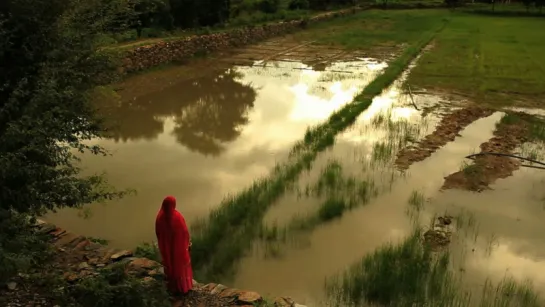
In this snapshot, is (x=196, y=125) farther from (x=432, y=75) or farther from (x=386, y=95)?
(x=432, y=75)

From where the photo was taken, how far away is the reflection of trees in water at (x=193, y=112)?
10133 millimetres

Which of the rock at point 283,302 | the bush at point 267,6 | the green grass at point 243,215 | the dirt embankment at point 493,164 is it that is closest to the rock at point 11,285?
the green grass at point 243,215

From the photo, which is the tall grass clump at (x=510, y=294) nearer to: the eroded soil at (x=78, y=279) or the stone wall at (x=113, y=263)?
the stone wall at (x=113, y=263)

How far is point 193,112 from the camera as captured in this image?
469 inches

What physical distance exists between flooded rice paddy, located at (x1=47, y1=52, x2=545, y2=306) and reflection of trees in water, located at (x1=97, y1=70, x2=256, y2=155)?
4cm

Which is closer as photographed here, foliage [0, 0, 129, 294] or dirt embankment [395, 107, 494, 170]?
foliage [0, 0, 129, 294]

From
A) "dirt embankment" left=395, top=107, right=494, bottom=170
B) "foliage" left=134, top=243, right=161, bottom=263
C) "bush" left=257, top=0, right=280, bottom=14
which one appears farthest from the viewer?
"bush" left=257, top=0, right=280, bottom=14

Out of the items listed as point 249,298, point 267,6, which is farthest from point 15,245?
point 267,6

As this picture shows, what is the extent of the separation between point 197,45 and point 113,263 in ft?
49.2

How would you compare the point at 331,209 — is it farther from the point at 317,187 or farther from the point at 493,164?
the point at 493,164

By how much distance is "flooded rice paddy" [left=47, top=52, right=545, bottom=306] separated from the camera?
576 centimetres

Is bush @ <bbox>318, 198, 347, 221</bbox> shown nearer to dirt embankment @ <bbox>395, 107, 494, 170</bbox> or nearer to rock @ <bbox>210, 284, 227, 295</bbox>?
dirt embankment @ <bbox>395, 107, 494, 170</bbox>

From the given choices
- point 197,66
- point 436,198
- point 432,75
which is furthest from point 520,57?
point 436,198

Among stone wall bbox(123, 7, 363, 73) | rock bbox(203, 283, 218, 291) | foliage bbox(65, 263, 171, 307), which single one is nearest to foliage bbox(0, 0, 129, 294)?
foliage bbox(65, 263, 171, 307)
